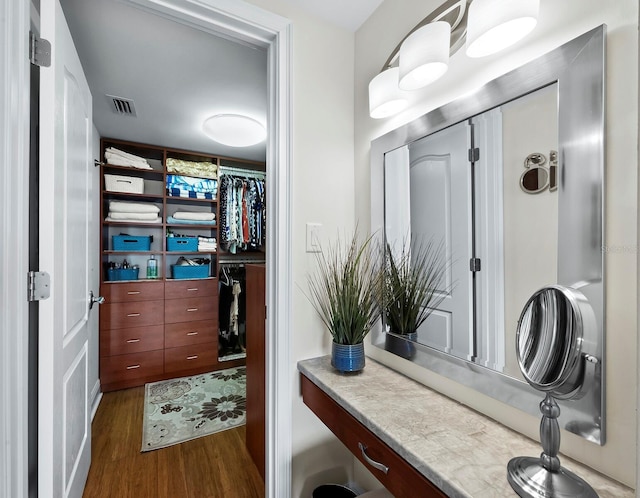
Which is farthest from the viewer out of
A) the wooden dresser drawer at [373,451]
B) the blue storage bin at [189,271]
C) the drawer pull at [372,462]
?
the blue storage bin at [189,271]

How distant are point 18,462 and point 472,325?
4.70 feet

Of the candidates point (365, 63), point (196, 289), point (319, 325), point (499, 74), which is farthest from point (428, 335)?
point (196, 289)

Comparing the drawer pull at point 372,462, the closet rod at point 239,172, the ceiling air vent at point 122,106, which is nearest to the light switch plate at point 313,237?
the drawer pull at point 372,462

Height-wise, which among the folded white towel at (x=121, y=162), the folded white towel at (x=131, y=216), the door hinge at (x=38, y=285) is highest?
the folded white towel at (x=121, y=162)

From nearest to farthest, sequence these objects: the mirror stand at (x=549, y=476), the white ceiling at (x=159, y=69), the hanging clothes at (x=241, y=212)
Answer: the mirror stand at (x=549, y=476) < the white ceiling at (x=159, y=69) < the hanging clothes at (x=241, y=212)

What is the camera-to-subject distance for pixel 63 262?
118 centimetres

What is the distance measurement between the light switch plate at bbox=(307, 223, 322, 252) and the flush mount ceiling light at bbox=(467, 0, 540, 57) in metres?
0.84

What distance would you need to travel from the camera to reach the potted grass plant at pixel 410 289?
1154 millimetres

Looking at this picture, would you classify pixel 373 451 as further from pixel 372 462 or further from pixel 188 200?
pixel 188 200

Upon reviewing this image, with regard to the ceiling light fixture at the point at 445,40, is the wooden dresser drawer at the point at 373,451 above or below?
below

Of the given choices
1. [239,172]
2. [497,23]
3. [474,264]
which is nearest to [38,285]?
[474,264]

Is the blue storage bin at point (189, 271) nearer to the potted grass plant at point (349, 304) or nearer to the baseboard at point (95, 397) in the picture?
the baseboard at point (95, 397)

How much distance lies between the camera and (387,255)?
4.44ft

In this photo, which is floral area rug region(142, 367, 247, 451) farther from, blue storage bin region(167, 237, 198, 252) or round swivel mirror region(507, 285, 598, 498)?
round swivel mirror region(507, 285, 598, 498)
